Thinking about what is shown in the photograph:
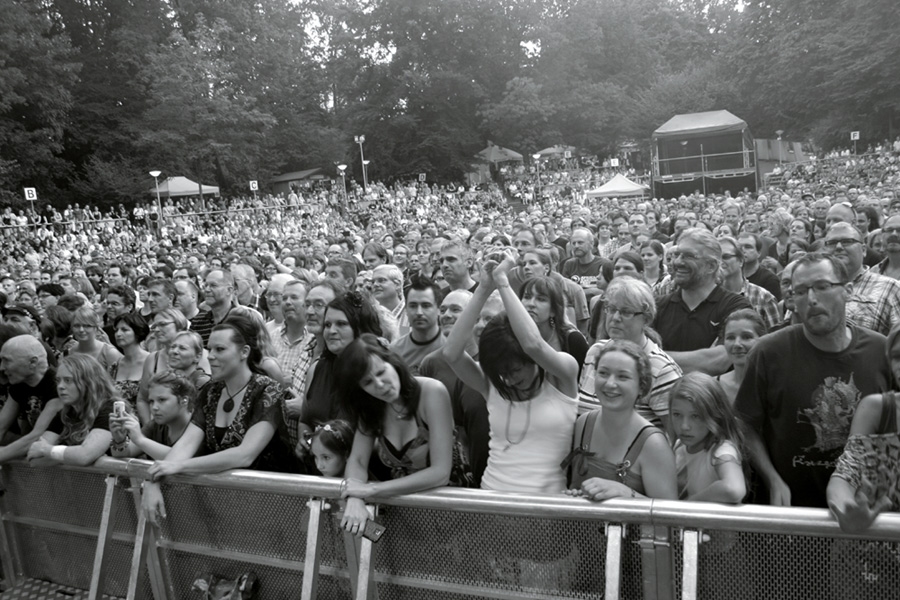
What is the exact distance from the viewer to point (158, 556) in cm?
364

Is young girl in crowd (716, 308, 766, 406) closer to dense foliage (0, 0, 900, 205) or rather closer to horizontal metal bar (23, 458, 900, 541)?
horizontal metal bar (23, 458, 900, 541)

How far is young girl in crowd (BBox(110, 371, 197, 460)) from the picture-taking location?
12.6 ft

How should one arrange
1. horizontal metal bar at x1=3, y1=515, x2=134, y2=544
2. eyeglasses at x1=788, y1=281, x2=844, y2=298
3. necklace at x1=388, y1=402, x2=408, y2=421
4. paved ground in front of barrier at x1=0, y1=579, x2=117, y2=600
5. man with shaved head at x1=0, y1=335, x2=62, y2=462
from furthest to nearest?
man with shaved head at x1=0, y1=335, x2=62, y2=462, paved ground in front of barrier at x1=0, y1=579, x2=117, y2=600, horizontal metal bar at x1=3, y1=515, x2=134, y2=544, necklace at x1=388, y1=402, x2=408, y2=421, eyeglasses at x1=788, y1=281, x2=844, y2=298

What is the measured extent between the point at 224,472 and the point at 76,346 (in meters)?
3.21

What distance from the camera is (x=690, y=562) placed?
8.20 ft

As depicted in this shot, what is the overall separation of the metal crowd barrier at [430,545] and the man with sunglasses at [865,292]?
6.93 ft

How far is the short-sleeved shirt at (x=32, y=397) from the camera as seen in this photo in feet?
15.3

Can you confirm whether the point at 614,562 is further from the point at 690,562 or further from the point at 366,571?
the point at 366,571

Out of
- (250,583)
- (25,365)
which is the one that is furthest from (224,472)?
(25,365)

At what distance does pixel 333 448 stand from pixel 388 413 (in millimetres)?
284

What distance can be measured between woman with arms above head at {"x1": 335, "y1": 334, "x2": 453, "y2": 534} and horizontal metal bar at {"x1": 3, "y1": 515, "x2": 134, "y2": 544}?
1321 millimetres

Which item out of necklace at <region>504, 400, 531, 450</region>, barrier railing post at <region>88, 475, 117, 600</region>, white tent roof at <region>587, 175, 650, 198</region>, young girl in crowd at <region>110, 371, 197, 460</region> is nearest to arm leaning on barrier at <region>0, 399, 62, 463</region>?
young girl in crowd at <region>110, 371, 197, 460</region>

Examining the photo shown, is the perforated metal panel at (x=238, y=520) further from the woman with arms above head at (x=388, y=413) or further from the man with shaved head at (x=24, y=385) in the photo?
the man with shaved head at (x=24, y=385)

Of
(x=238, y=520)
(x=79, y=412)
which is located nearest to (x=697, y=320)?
(x=238, y=520)
